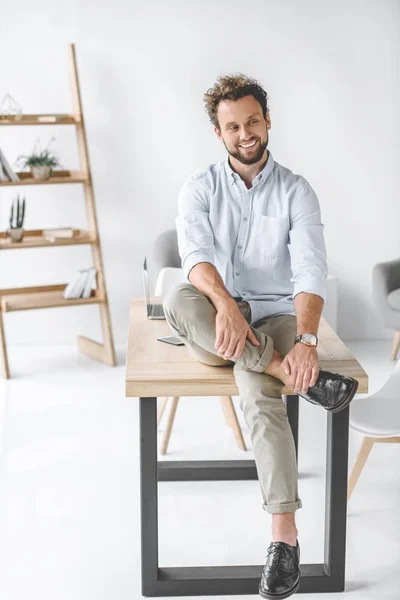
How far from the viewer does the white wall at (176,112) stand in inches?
190

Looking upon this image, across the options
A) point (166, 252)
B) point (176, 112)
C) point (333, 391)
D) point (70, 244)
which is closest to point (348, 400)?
point (333, 391)

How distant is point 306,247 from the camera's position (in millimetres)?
2484

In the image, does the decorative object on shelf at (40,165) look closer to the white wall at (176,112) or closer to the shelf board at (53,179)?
the shelf board at (53,179)

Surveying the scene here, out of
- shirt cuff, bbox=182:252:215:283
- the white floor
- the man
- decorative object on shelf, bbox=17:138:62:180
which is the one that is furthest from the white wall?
shirt cuff, bbox=182:252:215:283

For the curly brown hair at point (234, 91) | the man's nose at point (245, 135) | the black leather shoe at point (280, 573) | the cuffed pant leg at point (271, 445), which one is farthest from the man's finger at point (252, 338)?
the curly brown hair at point (234, 91)

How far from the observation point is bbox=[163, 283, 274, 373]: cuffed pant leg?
7.33 feet

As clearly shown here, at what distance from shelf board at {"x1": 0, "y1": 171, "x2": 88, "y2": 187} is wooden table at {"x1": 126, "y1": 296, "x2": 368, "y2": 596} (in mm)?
2290

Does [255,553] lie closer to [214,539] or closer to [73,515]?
[214,539]

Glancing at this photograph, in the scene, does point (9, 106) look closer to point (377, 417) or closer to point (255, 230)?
point (255, 230)

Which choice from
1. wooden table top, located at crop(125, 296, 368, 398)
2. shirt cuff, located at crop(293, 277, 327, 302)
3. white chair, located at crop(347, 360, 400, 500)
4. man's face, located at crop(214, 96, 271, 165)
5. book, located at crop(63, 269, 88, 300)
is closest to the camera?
wooden table top, located at crop(125, 296, 368, 398)

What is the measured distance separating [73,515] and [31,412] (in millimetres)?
1185

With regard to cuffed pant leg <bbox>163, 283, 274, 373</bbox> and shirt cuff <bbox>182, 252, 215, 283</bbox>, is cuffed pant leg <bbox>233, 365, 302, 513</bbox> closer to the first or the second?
cuffed pant leg <bbox>163, 283, 274, 373</bbox>

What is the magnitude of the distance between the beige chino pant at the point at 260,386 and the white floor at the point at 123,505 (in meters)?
0.44

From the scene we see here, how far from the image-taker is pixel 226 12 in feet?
15.9
